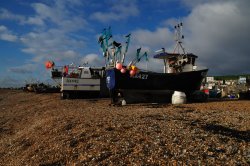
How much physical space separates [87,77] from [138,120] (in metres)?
18.2

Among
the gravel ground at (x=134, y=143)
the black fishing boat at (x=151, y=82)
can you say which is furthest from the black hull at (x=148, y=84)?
the gravel ground at (x=134, y=143)

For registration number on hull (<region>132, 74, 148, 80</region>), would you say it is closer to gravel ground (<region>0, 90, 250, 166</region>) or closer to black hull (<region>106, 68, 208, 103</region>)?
black hull (<region>106, 68, 208, 103</region>)

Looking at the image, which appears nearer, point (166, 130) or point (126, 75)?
point (166, 130)

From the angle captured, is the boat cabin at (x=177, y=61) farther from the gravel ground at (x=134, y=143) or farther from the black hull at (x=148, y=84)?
the gravel ground at (x=134, y=143)

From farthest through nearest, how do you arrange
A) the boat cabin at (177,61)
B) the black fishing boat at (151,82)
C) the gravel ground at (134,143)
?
the boat cabin at (177,61)
the black fishing boat at (151,82)
the gravel ground at (134,143)

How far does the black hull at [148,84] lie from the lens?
2166 centimetres

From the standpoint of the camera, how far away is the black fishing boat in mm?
21609

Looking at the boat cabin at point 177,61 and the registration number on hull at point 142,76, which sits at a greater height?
the boat cabin at point 177,61

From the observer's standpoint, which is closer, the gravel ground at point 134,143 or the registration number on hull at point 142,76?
the gravel ground at point 134,143

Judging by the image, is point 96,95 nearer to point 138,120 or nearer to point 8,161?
point 138,120

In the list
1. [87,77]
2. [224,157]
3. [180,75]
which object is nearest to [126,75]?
[180,75]

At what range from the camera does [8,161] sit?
9547 mm

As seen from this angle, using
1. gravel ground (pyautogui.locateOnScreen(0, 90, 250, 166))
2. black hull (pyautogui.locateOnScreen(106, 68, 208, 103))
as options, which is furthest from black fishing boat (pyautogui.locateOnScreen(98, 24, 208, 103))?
gravel ground (pyautogui.locateOnScreen(0, 90, 250, 166))

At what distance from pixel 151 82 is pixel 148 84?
286 millimetres
